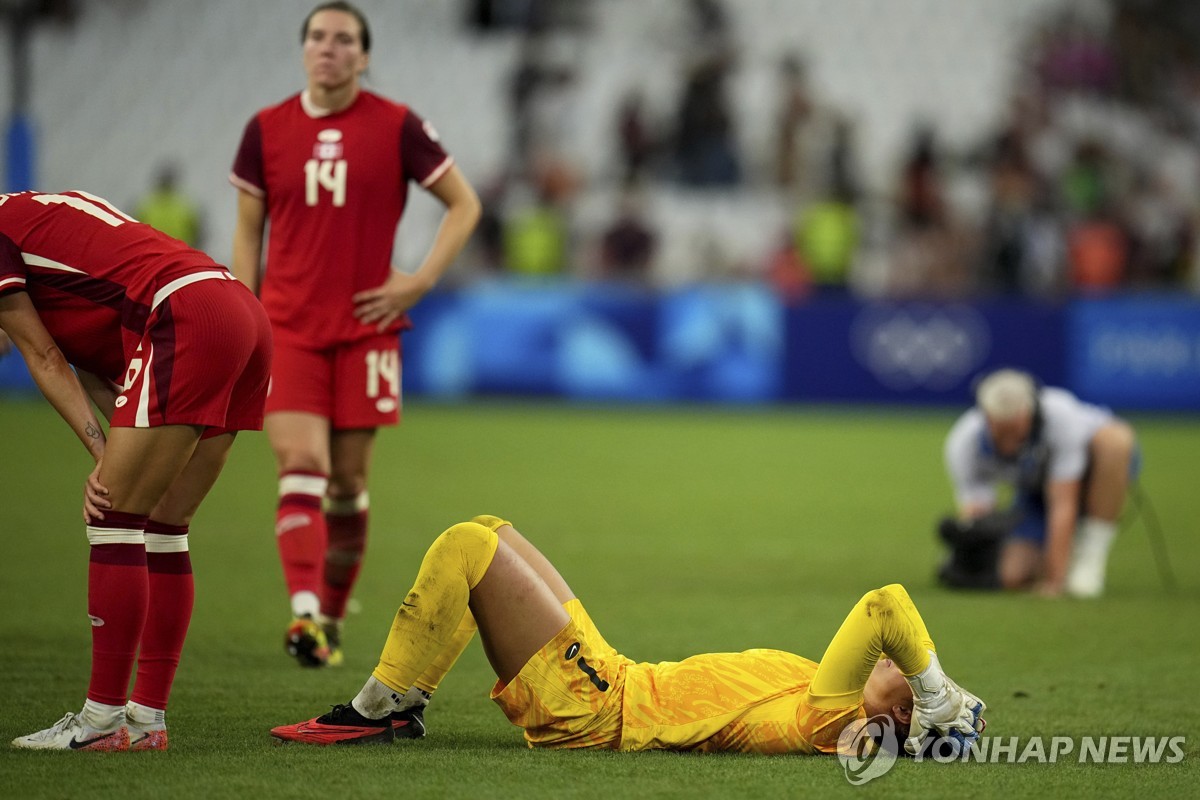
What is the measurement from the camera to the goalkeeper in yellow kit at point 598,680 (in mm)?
4148

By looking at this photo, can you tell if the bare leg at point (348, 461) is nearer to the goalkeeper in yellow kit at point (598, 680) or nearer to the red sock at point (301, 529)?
the red sock at point (301, 529)

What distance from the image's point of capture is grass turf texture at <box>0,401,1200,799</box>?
405 centimetres

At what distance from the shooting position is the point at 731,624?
6.75 metres

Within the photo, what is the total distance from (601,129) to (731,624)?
14997 millimetres

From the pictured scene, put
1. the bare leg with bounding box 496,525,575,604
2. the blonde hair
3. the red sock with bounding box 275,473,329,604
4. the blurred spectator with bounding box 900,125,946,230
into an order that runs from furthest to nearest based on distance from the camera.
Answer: the blurred spectator with bounding box 900,125,946,230, the blonde hair, the red sock with bounding box 275,473,329,604, the bare leg with bounding box 496,525,575,604

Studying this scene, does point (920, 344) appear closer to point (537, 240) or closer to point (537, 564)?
point (537, 240)

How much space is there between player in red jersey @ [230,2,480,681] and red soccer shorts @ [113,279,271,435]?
1678 mm

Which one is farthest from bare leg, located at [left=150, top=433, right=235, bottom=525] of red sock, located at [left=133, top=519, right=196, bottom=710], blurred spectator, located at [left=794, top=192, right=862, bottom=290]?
blurred spectator, located at [left=794, top=192, right=862, bottom=290]

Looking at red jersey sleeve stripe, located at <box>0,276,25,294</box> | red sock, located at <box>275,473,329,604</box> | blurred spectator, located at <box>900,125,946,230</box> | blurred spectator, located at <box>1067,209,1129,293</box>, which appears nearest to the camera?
red jersey sleeve stripe, located at <box>0,276,25,294</box>

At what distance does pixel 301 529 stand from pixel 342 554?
33 centimetres

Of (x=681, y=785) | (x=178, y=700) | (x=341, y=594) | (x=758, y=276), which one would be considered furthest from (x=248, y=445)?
(x=681, y=785)

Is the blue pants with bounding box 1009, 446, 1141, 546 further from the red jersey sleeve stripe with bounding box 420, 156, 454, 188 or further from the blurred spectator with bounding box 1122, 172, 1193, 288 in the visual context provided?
the blurred spectator with bounding box 1122, 172, 1193, 288

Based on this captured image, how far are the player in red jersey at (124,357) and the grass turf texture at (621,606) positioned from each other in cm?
29

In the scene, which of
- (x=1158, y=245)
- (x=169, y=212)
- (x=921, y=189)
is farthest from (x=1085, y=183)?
(x=169, y=212)
